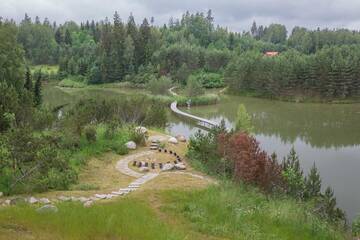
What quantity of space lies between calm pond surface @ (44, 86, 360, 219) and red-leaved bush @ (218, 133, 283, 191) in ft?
12.1

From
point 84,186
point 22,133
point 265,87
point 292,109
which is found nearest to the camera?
point 22,133

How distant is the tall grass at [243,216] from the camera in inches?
386

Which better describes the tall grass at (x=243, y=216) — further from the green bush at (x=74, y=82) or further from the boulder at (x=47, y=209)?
the green bush at (x=74, y=82)

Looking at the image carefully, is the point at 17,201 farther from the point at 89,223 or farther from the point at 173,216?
the point at 173,216

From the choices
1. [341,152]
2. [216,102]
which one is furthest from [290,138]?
[216,102]

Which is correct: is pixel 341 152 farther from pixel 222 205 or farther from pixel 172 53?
pixel 172 53

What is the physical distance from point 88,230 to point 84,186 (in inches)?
181

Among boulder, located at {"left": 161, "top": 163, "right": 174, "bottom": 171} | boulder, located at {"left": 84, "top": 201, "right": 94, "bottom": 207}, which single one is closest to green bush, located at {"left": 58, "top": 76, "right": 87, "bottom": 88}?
boulder, located at {"left": 161, "top": 163, "right": 174, "bottom": 171}

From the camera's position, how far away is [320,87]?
2116 inches

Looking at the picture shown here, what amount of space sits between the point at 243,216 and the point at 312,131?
2630 cm

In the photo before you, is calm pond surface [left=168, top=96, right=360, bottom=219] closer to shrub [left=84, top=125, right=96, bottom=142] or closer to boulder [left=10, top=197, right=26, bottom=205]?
shrub [left=84, top=125, right=96, bottom=142]

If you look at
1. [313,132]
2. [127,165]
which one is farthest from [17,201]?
[313,132]

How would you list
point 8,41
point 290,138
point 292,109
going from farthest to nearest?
point 292,109 → point 8,41 → point 290,138

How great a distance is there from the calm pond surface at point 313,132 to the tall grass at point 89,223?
974 cm
